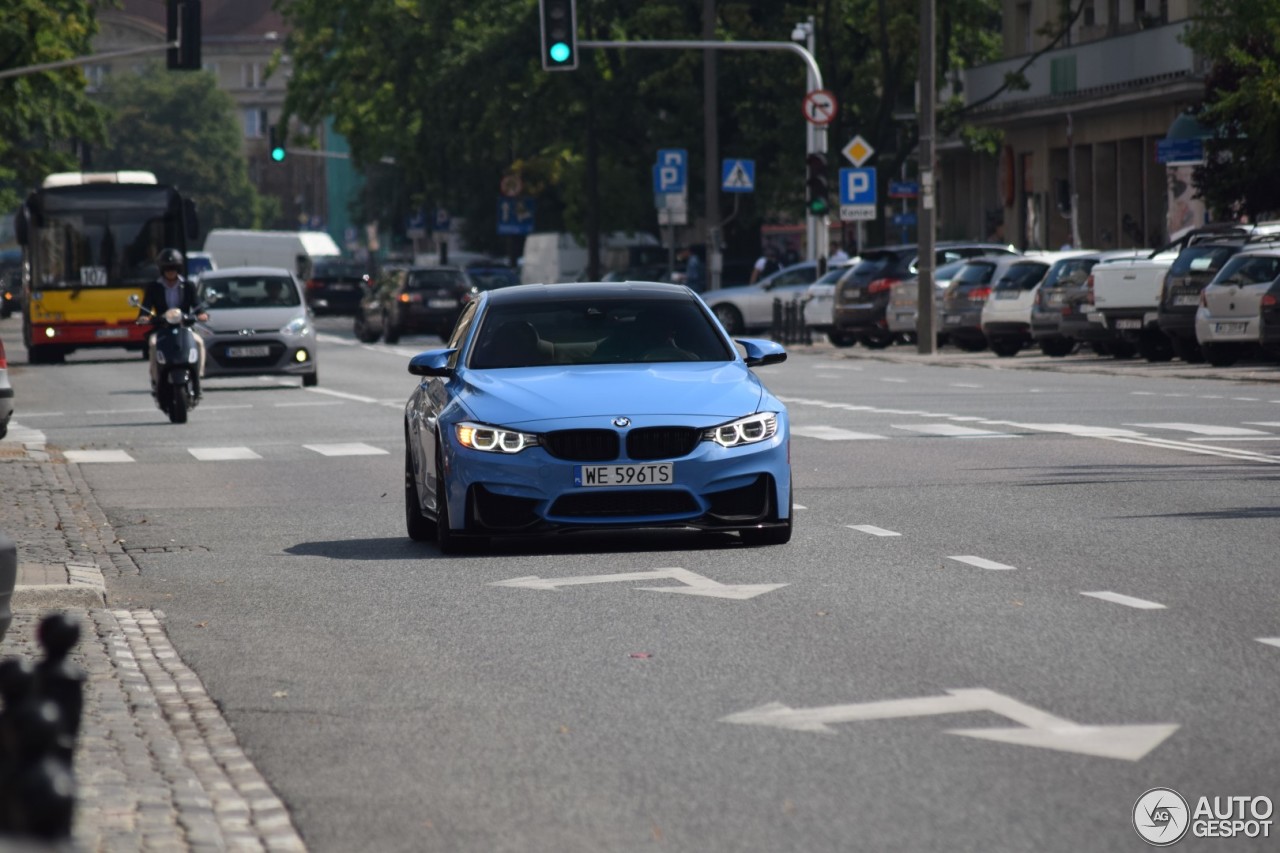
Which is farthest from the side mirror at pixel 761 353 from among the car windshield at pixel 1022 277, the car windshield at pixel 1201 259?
the car windshield at pixel 1022 277

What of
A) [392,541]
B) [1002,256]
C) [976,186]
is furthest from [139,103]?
[392,541]

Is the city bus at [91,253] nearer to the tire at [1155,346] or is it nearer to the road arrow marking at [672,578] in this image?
the tire at [1155,346]

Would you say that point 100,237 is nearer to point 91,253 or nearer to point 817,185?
point 91,253

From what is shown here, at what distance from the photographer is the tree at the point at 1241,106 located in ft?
127

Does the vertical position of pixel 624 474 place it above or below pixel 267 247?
below

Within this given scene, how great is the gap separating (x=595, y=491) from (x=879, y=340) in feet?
115

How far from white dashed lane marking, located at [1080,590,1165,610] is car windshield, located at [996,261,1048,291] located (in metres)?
28.6

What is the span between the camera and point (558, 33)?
3725 cm

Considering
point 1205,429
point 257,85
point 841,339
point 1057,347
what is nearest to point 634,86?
point 841,339

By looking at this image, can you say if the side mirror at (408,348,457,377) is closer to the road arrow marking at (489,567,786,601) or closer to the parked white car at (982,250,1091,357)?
the road arrow marking at (489,567,786,601)

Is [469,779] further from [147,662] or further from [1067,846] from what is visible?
[147,662]

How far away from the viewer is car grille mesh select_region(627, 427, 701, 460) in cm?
1224

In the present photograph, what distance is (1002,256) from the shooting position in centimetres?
4116

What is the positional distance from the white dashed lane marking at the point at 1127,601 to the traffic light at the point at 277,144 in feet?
190
